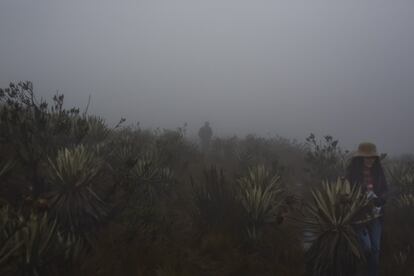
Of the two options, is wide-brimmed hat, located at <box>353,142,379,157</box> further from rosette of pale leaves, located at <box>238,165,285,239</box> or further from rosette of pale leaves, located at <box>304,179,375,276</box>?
rosette of pale leaves, located at <box>238,165,285,239</box>

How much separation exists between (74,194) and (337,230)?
4.01 meters

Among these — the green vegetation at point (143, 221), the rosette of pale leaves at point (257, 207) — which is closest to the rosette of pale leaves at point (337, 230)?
the green vegetation at point (143, 221)

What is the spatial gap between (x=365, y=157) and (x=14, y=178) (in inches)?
236

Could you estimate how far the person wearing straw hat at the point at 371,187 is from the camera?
486cm

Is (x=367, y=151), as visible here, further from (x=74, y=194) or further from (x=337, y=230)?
(x=74, y=194)

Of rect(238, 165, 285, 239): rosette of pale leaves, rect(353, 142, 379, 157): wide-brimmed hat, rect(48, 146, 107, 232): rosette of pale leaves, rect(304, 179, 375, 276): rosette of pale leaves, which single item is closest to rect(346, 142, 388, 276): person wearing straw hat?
rect(353, 142, 379, 157): wide-brimmed hat

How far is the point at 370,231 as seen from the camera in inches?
194

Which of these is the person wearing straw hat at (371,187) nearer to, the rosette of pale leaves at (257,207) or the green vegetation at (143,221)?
the green vegetation at (143,221)

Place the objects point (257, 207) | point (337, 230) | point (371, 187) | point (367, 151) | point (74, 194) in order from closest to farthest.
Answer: point (337, 230)
point (74, 194)
point (371, 187)
point (367, 151)
point (257, 207)

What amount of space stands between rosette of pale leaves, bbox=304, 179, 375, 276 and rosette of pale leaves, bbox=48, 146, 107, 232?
3352 mm

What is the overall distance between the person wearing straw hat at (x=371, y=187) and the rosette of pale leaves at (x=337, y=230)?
187mm

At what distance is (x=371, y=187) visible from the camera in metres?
5.39

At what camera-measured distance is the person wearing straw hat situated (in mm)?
4859

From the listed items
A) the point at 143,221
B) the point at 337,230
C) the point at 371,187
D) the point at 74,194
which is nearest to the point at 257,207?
the point at 337,230
